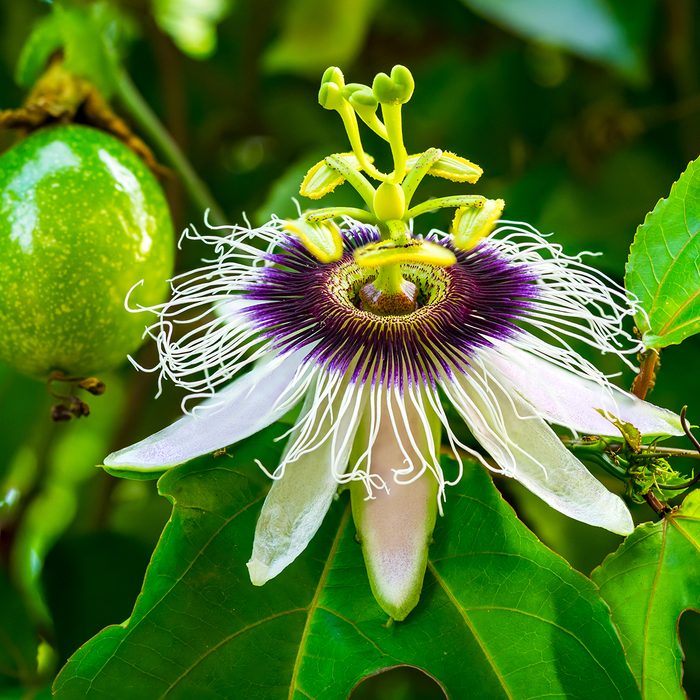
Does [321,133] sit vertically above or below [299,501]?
below

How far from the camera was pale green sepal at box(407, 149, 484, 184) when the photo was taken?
1046 mm

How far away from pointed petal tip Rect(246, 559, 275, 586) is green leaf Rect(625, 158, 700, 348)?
0.47 meters

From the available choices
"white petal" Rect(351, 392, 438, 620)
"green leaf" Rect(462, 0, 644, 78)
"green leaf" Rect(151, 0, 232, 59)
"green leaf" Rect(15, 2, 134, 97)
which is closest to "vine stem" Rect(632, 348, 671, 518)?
"white petal" Rect(351, 392, 438, 620)

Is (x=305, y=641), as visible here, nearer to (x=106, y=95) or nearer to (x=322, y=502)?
(x=322, y=502)

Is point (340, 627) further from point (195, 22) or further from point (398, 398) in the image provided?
point (195, 22)

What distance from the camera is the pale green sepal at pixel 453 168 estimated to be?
41.2 inches

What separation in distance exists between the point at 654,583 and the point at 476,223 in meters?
0.40

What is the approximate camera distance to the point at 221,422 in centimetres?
99

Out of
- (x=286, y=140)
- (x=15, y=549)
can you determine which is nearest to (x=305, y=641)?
(x=15, y=549)

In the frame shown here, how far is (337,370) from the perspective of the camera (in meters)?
1.03

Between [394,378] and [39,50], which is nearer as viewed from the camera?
[394,378]

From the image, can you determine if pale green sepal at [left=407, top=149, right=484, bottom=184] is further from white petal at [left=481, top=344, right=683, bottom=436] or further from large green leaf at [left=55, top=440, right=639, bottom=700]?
large green leaf at [left=55, top=440, right=639, bottom=700]

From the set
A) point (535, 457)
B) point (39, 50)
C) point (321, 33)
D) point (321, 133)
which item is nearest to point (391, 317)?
point (535, 457)

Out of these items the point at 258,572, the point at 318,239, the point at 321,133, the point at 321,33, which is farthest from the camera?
the point at 321,133
